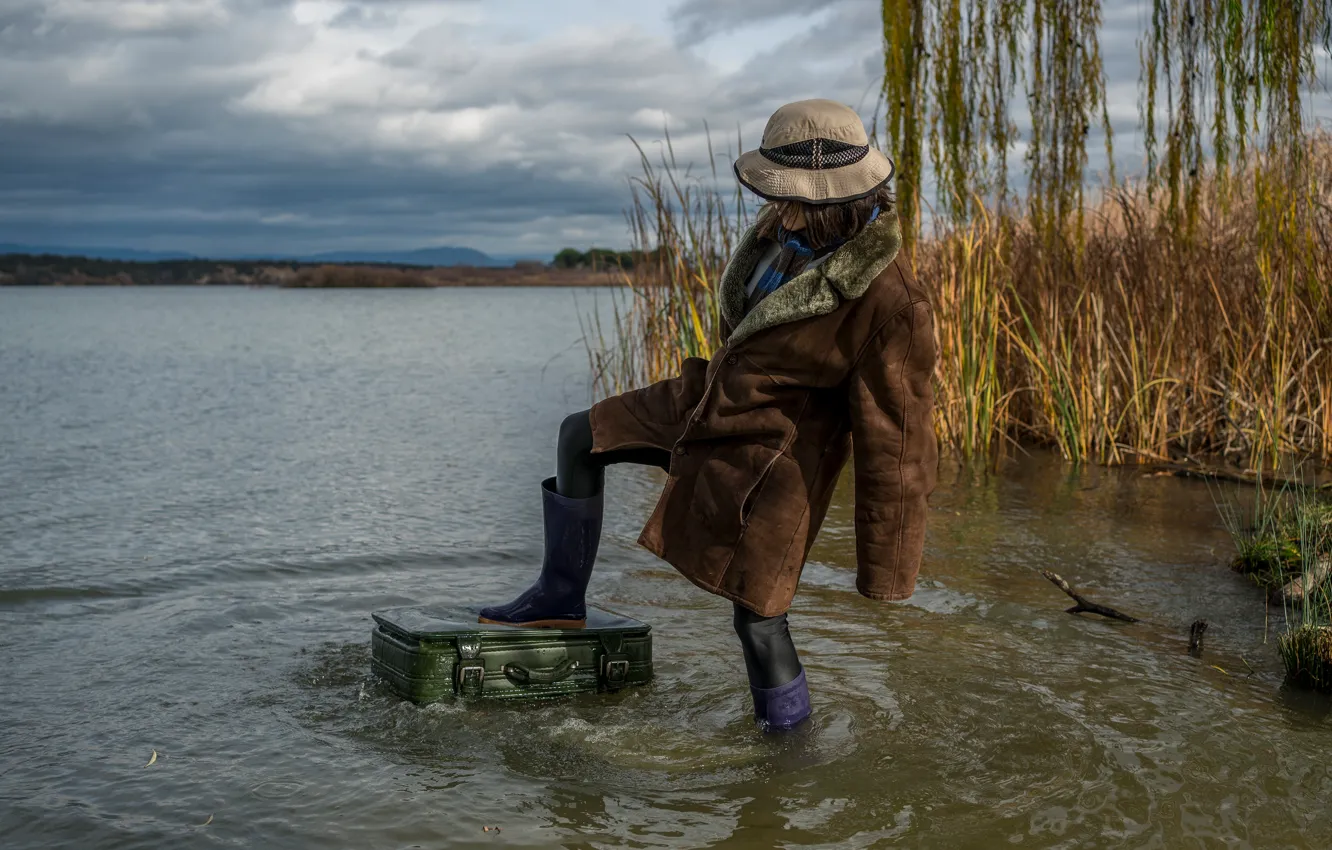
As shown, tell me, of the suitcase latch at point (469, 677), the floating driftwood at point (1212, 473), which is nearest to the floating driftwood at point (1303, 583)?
the floating driftwood at point (1212, 473)

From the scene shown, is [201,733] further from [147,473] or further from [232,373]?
[232,373]

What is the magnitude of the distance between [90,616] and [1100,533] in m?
4.96

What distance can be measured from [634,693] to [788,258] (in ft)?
5.33

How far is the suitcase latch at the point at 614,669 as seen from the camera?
4.11m

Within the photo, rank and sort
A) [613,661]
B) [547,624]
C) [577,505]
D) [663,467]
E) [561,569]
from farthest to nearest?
1. [613,661]
2. [547,624]
3. [561,569]
4. [577,505]
5. [663,467]

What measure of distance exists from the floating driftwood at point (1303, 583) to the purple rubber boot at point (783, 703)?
206cm

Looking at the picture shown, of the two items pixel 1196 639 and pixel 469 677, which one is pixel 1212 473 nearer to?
pixel 1196 639

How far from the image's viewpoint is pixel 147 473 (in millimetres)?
9180

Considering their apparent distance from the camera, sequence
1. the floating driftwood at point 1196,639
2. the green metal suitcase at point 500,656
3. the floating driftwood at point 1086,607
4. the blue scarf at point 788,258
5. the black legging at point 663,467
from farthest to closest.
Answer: the floating driftwood at point 1086,607 < the floating driftwood at point 1196,639 < the green metal suitcase at point 500,656 < the black legging at point 663,467 < the blue scarf at point 788,258

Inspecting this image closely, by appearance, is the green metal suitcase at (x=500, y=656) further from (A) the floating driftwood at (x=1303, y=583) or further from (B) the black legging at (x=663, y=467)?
(A) the floating driftwood at (x=1303, y=583)

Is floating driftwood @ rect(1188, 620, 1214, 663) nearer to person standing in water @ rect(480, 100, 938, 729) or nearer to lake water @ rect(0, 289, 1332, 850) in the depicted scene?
lake water @ rect(0, 289, 1332, 850)

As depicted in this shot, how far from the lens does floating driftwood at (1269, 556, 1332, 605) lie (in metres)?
4.63

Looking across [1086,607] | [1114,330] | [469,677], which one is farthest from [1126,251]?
[469,677]

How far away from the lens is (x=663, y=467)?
3514 mm
